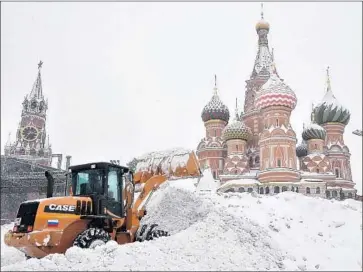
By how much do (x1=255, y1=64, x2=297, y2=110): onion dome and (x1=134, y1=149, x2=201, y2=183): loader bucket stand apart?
25970 millimetres

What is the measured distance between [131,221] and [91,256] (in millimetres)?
2353

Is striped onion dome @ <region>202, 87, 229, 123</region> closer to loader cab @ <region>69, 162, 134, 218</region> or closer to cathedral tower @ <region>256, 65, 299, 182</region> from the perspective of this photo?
cathedral tower @ <region>256, 65, 299, 182</region>

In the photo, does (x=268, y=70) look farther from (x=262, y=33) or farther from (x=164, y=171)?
(x=164, y=171)

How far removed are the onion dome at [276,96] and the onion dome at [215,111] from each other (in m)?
6.24

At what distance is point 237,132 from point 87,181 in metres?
31.5

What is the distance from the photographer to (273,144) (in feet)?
118

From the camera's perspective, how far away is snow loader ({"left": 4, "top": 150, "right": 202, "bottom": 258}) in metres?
7.83

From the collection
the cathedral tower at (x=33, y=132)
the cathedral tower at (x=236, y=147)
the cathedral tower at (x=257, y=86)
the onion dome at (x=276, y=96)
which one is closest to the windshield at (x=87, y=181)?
the cathedral tower at (x=236, y=147)

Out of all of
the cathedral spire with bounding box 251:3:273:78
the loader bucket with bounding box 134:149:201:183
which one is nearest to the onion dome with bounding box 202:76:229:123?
the cathedral spire with bounding box 251:3:273:78

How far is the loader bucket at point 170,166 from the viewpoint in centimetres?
1191

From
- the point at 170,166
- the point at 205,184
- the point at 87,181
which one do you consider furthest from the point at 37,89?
the point at 87,181

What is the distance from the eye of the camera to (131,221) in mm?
9484

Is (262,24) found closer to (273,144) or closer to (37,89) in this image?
(273,144)

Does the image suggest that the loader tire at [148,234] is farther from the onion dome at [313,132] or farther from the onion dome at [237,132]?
the onion dome at [313,132]
